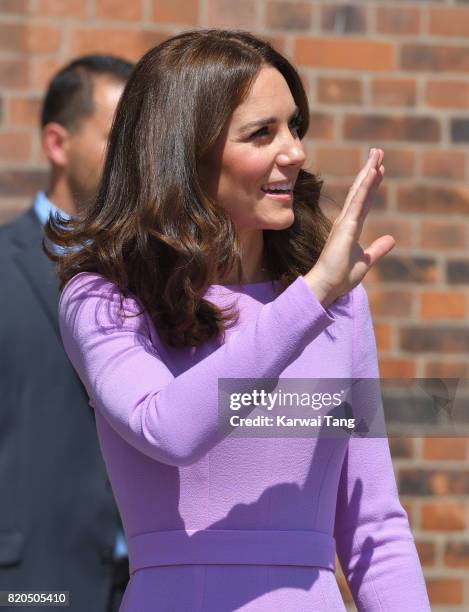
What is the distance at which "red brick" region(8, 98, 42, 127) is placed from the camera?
407 cm

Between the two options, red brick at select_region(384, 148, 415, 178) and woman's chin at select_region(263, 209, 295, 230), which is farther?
red brick at select_region(384, 148, 415, 178)

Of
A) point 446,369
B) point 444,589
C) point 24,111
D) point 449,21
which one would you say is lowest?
point 444,589

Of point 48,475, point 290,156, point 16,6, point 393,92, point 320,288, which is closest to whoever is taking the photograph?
point 320,288

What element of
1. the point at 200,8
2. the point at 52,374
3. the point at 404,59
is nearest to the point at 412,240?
the point at 404,59

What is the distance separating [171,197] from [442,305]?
198 cm

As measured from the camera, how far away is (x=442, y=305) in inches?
162

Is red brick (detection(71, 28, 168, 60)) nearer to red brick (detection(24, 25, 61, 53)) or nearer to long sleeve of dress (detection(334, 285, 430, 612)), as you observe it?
red brick (detection(24, 25, 61, 53))

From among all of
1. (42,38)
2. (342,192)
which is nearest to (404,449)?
(342,192)

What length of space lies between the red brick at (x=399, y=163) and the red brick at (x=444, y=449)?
81 centimetres

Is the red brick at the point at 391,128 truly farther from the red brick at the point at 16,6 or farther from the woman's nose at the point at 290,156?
the woman's nose at the point at 290,156

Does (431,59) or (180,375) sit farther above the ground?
(180,375)

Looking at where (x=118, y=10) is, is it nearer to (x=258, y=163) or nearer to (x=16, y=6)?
(x=16, y=6)

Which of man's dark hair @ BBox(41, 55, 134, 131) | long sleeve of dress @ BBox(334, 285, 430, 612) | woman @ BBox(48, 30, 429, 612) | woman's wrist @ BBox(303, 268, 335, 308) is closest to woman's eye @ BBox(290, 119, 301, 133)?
woman @ BBox(48, 30, 429, 612)

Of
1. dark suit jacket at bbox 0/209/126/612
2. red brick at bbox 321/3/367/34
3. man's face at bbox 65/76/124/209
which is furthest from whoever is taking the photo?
red brick at bbox 321/3/367/34
